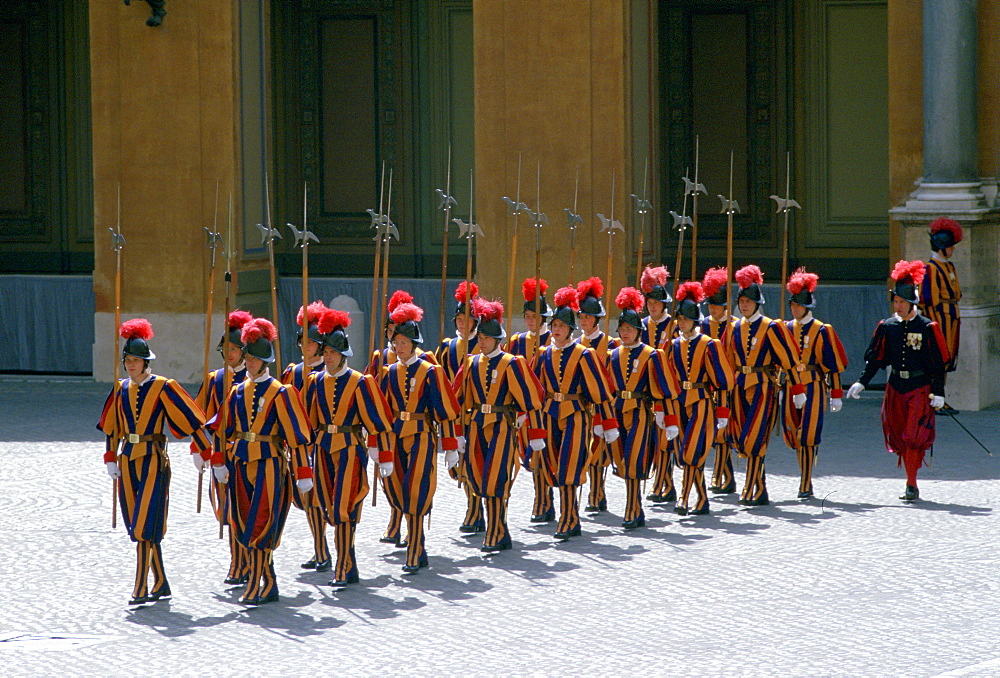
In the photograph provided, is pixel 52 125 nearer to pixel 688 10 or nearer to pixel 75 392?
pixel 75 392

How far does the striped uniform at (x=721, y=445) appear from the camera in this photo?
12.5 metres

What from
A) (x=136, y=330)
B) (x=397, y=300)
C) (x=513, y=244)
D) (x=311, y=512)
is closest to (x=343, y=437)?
(x=311, y=512)

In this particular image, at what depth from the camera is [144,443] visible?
9562 mm

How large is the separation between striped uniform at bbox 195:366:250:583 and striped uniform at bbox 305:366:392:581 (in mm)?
532

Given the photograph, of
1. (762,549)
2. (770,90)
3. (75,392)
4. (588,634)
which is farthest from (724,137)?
(588,634)

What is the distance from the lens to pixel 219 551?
10.7m

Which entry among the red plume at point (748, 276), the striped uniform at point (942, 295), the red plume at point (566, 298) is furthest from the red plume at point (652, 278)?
the striped uniform at point (942, 295)

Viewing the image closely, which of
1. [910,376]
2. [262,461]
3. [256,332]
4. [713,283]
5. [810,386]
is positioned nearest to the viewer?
[262,461]

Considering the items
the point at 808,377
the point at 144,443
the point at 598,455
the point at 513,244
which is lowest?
the point at 598,455

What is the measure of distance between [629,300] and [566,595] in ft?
9.96

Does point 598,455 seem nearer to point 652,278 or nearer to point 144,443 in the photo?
point 652,278

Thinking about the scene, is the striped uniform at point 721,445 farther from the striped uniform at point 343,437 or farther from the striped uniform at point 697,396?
the striped uniform at point 343,437

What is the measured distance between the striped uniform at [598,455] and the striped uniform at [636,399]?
0.26ft

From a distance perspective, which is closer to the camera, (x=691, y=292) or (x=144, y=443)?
(x=144, y=443)
